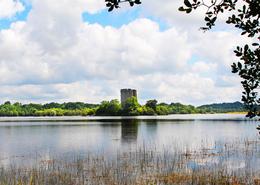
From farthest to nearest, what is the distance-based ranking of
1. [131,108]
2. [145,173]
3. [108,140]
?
[131,108] < [108,140] < [145,173]

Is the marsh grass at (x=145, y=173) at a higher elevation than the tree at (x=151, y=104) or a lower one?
lower

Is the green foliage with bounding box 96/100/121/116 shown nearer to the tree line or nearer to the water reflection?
the tree line

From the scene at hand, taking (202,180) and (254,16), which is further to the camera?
(202,180)

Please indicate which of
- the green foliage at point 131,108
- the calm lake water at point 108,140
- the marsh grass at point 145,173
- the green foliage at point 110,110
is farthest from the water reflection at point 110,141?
the green foliage at point 110,110

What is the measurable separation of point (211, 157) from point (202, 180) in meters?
8.54

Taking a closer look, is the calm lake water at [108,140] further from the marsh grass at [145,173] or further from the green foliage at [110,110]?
the green foliage at [110,110]

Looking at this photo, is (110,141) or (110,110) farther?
(110,110)

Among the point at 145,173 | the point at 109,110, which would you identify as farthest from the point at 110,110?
the point at 145,173

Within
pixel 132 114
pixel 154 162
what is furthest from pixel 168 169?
pixel 132 114

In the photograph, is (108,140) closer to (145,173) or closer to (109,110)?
(145,173)

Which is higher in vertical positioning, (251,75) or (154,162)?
(251,75)

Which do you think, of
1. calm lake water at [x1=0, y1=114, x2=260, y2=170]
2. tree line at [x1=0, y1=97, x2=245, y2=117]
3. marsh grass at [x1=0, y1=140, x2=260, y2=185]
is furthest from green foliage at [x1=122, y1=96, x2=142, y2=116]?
marsh grass at [x1=0, y1=140, x2=260, y2=185]

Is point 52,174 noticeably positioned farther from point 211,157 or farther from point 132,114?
point 132,114

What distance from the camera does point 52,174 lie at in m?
16.6
